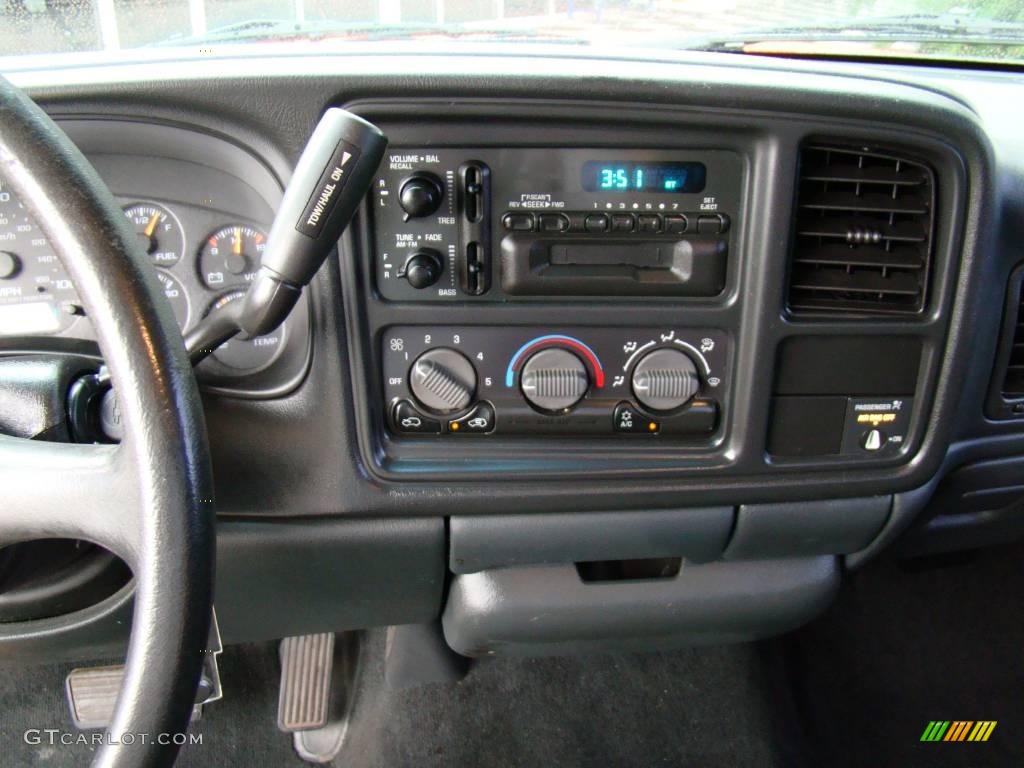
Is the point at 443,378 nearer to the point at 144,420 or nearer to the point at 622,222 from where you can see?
the point at 622,222

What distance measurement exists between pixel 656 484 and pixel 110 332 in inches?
25.2

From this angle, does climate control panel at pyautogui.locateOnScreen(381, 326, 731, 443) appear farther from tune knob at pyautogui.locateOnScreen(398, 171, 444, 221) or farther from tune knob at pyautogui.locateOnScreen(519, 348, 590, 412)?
tune knob at pyautogui.locateOnScreen(398, 171, 444, 221)

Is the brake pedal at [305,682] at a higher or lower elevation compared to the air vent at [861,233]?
lower

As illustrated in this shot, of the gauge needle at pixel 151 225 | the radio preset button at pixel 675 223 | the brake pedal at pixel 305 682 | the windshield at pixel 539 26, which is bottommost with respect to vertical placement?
the brake pedal at pixel 305 682

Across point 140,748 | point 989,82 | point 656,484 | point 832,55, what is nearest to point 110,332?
point 140,748

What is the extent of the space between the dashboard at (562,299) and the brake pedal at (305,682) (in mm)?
499

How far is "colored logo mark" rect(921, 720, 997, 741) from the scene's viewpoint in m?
1.54

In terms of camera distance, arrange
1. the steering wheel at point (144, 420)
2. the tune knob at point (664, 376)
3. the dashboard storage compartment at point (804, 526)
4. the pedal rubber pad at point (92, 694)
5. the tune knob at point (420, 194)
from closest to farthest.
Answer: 1. the steering wheel at point (144, 420)
2. the tune knob at point (420, 194)
3. the tune knob at point (664, 376)
4. the dashboard storage compartment at point (804, 526)
5. the pedal rubber pad at point (92, 694)

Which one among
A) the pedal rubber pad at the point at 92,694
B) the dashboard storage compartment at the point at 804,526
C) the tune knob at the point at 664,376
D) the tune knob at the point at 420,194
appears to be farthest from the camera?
the pedal rubber pad at the point at 92,694

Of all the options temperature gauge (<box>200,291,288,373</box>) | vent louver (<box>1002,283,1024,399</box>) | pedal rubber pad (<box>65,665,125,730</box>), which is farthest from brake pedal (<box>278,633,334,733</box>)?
vent louver (<box>1002,283,1024,399</box>)

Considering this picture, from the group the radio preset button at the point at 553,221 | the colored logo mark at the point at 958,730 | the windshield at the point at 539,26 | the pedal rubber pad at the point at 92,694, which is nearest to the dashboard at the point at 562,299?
the radio preset button at the point at 553,221

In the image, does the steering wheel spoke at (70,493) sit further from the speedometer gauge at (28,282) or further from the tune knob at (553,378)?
the tune knob at (553,378)

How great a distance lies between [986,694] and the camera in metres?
1.58

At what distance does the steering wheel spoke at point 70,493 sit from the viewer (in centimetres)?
70
